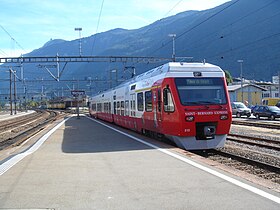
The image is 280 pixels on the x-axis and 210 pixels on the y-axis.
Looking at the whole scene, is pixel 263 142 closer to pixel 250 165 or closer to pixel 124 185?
pixel 250 165

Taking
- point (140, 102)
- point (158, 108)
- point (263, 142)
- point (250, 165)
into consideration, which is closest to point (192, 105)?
point (158, 108)

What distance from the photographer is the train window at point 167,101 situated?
498 inches

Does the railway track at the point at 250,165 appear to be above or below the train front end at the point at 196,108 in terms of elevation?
below

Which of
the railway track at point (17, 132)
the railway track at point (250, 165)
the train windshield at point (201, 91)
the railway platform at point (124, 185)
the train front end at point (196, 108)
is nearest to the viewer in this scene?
the railway platform at point (124, 185)

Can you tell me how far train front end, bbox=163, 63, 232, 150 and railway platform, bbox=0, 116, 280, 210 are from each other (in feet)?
5.85

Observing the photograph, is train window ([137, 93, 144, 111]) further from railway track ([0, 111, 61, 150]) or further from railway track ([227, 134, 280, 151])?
railway track ([0, 111, 61, 150])

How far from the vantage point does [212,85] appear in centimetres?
1302

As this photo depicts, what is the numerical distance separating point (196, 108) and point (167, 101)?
1.13m

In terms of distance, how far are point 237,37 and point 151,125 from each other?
398ft

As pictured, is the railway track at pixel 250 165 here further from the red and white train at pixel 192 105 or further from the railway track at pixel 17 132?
the railway track at pixel 17 132

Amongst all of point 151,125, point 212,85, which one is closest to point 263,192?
point 212,85

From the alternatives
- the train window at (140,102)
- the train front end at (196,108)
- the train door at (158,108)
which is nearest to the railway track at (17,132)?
the train window at (140,102)

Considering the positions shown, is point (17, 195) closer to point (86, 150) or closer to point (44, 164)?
point (44, 164)

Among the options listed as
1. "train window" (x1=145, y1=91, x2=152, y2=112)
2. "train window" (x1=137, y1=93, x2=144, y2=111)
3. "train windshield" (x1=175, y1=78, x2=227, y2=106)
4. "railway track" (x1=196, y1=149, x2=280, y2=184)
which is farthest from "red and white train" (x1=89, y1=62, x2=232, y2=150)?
"train window" (x1=137, y1=93, x2=144, y2=111)
